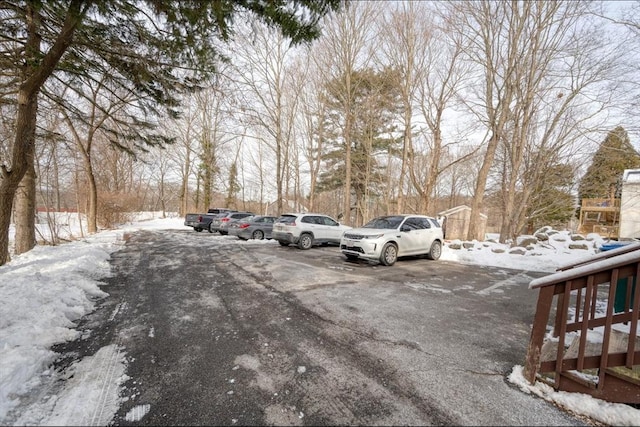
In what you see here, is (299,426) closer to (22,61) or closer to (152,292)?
(152,292)

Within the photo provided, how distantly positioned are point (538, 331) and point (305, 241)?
9.75 metres

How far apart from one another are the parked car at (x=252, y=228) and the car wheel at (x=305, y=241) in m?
3.77

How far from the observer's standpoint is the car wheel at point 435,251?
9998mm

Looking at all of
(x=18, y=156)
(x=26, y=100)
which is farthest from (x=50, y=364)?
(x=26, y=100)

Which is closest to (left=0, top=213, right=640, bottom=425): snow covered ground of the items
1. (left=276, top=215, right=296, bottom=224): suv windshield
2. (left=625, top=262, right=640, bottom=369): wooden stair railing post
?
(left=625, top=262, right=640, bottom=369): wooden stair railing post

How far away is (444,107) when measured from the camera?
14328 mm

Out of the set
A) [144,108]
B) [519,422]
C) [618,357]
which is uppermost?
[144,108]

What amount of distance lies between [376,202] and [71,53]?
24297 millimetres

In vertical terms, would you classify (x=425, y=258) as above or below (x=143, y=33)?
below

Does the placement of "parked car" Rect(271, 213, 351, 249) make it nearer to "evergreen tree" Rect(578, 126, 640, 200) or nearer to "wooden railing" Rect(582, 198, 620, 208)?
"evergreen tree" Rect(578, 126, 640, 200)

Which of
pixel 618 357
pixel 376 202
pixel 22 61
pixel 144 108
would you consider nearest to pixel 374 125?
pixel 376 202

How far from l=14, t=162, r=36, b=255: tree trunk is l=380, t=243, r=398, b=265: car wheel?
11.8 meters

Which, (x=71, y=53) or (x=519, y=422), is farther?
(x=71, y=53)

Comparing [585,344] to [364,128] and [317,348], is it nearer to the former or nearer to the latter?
[317,348]
